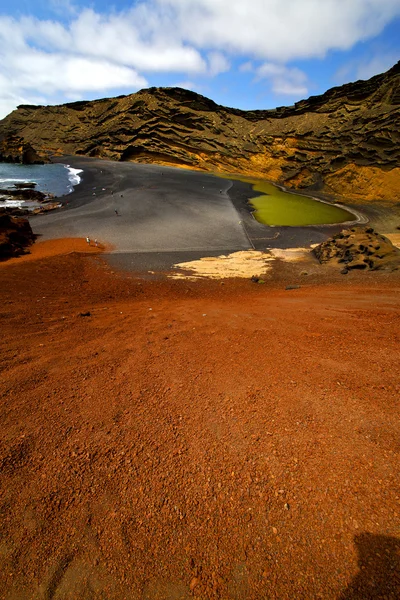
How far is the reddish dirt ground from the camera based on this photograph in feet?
5.65

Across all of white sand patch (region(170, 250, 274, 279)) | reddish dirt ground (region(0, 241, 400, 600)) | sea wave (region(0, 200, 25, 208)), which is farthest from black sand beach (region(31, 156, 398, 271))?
reddish dirt ground (region(0, 241, 400, 600))

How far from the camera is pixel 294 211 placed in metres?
23.6

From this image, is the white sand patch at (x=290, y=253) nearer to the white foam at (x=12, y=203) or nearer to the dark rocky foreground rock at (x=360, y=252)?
the dark rocky foreground rock at (x=360, y=252)

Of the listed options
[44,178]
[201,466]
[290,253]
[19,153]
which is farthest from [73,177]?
[201,466]

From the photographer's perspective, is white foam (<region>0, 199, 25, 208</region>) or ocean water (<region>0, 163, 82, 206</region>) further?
ocean water (<region>0, 163, 82, 206</region>)

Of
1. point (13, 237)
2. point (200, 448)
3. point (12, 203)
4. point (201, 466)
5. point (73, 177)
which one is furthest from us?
point (73, 177)

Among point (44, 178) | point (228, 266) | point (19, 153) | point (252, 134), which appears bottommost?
point (228, 266)

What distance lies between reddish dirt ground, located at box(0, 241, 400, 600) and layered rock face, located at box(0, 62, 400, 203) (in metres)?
31.1

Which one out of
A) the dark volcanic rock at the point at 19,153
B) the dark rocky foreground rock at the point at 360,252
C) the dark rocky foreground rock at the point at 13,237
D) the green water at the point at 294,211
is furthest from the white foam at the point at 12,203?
the dark volcanic rock at the point at 19,153

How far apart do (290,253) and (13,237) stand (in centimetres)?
1340

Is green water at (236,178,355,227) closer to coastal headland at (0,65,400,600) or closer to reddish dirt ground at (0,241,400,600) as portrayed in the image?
coastal headland at (0,65,400,600)

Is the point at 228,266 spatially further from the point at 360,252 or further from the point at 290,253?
the point at 360,252

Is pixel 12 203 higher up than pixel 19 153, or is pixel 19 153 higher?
pixel 19 153

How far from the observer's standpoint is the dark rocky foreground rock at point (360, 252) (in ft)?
34.5
